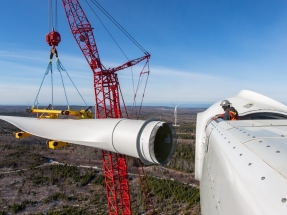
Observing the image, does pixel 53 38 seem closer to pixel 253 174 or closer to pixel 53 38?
pixel 53 38

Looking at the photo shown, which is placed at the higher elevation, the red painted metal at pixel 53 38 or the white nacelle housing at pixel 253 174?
the red painted metal at pixel 53 38

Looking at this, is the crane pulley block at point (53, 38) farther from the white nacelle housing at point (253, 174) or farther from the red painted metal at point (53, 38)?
the white nacelle housing at point (253, 174)

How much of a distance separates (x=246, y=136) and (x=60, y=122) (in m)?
3.43

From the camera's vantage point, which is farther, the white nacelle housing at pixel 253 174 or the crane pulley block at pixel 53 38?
the crane pulley block at pixel 53 38

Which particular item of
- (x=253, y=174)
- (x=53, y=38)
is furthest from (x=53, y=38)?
(x=253, y=174)

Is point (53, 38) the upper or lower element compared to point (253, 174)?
upper

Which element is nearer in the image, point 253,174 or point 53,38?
point 253,174

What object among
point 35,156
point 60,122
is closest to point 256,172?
point 60,122

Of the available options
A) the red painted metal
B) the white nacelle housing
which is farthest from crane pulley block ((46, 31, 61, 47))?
the white nacelle housing

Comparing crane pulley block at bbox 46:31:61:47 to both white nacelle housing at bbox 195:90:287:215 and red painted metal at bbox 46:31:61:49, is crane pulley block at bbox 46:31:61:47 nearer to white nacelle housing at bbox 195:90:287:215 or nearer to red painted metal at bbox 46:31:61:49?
red painted metal at bbox 46:31:61:49

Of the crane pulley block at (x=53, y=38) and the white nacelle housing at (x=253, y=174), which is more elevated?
the crane pulley block at (x=53, y=38)

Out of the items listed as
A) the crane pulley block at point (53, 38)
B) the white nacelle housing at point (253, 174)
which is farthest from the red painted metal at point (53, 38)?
the white nacelle housing at point (253, 174)

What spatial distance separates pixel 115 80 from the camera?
986 inches

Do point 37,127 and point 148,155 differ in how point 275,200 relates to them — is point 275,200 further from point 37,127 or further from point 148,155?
point 37,127
